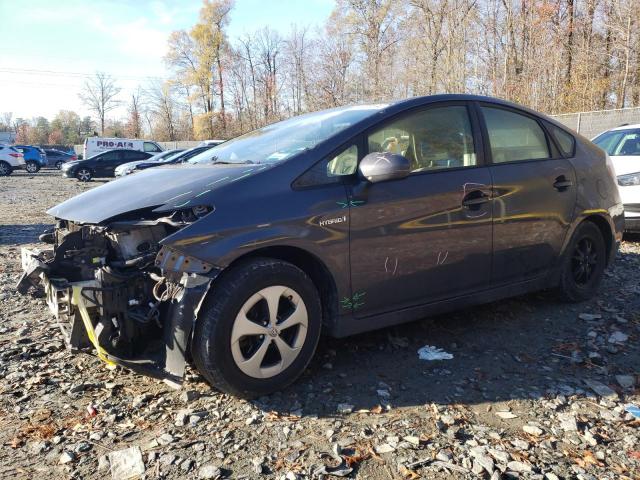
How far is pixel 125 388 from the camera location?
124 inches

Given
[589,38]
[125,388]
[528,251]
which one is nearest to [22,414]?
[125,388]

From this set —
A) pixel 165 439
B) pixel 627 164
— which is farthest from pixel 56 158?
pixel 165 439

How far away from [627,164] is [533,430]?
19.7 feet

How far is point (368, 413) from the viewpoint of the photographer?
9.34 ft

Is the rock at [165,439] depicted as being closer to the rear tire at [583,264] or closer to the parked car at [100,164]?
the rear tire at [583,264]

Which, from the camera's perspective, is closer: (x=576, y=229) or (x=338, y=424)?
(x=338, y=424)

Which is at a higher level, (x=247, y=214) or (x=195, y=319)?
(x=247, y=214)

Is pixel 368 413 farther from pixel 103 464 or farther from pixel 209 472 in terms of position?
pixel 103 464

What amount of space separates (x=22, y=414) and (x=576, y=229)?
14.0 ft

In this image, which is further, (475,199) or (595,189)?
(595,189)

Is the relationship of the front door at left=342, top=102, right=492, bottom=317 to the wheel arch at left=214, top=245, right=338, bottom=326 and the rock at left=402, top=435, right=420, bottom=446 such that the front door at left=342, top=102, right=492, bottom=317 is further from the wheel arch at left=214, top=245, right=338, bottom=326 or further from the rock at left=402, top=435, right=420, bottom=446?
the rock at left=402, top=435, right=420, bottom=446

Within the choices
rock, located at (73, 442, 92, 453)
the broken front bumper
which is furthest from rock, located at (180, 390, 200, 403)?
rock, located at (73, 442, 92, 453)

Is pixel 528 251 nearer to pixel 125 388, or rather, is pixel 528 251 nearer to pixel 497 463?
pixel 497 463

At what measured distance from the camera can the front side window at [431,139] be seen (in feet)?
11.4
